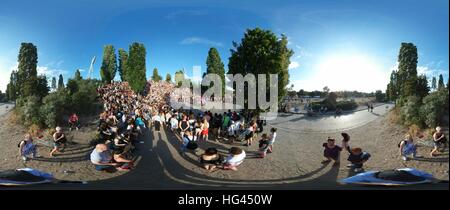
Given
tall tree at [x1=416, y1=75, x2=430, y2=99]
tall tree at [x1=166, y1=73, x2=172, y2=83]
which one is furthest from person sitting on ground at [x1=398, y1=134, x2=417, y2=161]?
tall tree at [x1=166, y1=73, x2=172, y2=83]

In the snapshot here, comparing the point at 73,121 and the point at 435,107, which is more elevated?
the point at 435,107

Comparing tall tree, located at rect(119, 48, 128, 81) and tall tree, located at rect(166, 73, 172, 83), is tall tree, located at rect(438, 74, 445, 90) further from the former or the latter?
tall tree, located at rect(119, 48, 128, 81)

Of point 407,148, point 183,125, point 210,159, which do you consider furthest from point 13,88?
point 407,148

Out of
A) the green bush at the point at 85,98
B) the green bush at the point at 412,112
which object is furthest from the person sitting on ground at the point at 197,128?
the green bush at the point at 412,112

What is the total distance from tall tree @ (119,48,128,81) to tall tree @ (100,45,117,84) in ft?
0.27

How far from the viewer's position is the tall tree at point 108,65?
11.2 ft

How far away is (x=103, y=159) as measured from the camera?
3.64m

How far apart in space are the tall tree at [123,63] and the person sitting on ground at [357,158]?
2.75m

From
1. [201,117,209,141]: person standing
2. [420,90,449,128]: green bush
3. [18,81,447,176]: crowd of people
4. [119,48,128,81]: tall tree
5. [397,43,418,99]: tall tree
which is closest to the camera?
[420,90,449,128]: green bush

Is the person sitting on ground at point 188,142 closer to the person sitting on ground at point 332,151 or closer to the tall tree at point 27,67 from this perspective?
the person sitting on ground at point 332,151

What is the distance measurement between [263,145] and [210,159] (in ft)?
2.14

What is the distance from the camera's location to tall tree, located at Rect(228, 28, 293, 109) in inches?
129

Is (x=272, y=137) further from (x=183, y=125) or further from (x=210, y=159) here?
(x=183, y=125)
